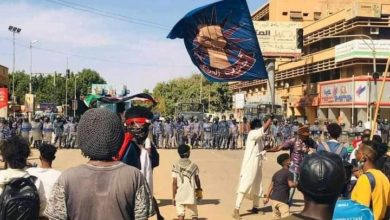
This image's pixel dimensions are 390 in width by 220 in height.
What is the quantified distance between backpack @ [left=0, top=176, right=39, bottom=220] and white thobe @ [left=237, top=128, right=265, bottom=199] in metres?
6.23

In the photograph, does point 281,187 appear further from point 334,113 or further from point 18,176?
point 334,113

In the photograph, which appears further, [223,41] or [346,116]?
[346,116]

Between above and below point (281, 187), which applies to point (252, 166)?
above

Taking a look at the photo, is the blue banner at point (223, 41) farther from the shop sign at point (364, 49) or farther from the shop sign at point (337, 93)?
the shop sign at point (364, 49)

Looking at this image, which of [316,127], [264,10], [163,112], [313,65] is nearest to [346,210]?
[316,127]

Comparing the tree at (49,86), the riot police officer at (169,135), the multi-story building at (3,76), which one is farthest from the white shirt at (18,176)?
the tree at (49,86)

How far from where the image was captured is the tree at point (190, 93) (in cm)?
8131

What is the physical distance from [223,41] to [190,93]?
84773 mm

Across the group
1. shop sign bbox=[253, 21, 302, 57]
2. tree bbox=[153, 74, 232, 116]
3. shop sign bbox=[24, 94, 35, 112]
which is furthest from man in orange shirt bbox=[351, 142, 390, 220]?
tree bbox=[153, 74, 232, 116]

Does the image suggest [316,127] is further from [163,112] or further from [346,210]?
[163,112]

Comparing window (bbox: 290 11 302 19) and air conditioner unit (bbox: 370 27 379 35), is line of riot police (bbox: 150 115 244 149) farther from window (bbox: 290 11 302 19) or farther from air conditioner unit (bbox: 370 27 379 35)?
window (bbox: 290 11 302 19)

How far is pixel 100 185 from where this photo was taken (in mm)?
2922

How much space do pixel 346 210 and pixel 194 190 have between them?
6.10 m

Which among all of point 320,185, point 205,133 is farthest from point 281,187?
point 205,133
